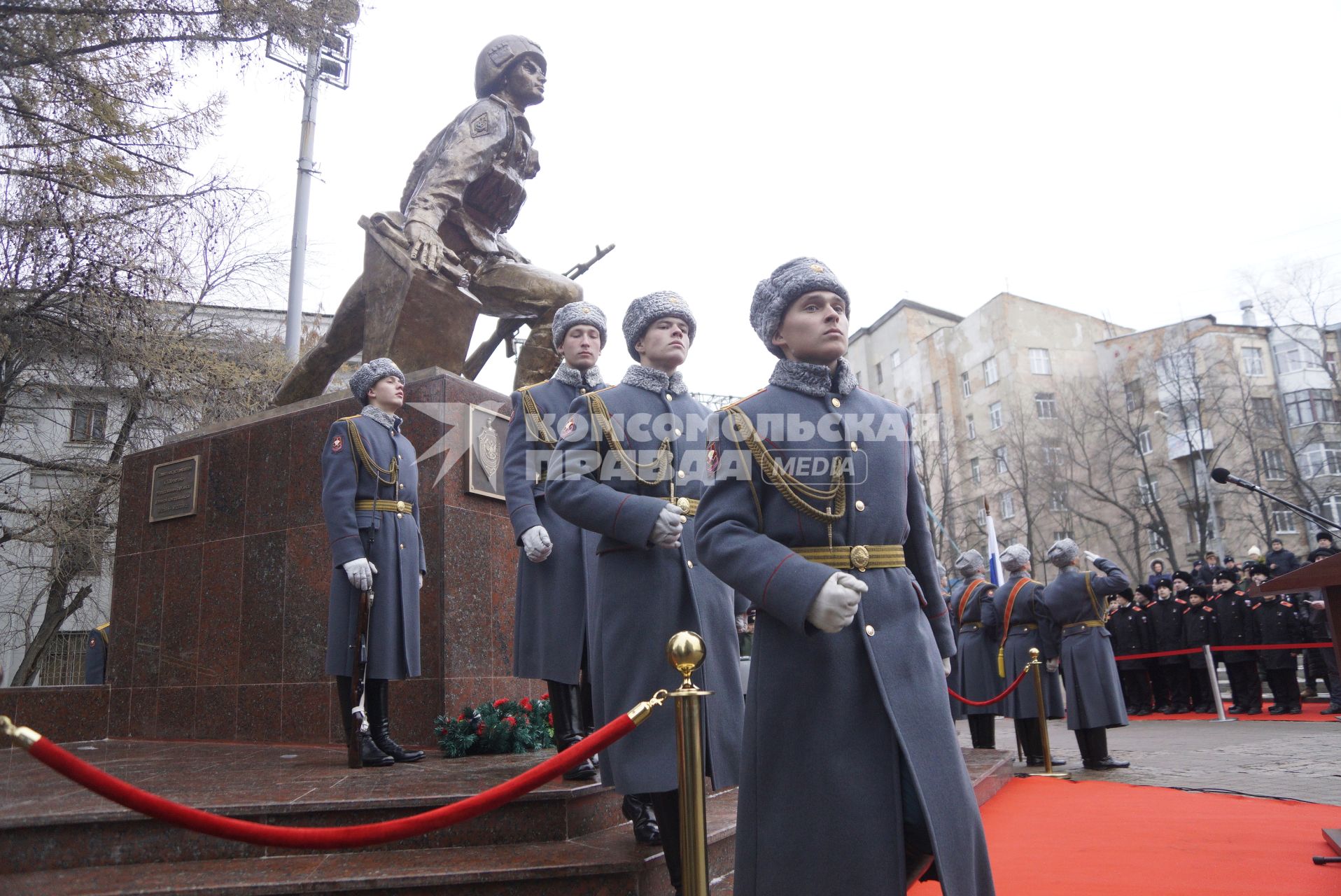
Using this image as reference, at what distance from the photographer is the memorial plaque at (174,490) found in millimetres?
7336

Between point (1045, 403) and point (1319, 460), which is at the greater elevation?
point (1045, 403)

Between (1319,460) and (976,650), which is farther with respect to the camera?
(1319,460)

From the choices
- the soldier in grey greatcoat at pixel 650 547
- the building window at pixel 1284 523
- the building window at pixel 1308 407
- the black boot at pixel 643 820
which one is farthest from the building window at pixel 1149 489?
the black boot at pixel 643 820

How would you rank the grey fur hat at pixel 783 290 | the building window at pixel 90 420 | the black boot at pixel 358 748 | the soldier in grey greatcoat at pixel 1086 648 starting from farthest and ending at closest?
the building window at pixel 90 420, the soldier in grey greatcoat at pixel 1086 648, the black boot at pixel 358 748, the grey fur hat at pixel 783 290

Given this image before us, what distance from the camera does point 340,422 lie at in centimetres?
520

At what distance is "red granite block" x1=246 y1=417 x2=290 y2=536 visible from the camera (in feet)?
22.0

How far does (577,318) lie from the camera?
15.7 feet

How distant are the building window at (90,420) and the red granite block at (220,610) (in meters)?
9.30

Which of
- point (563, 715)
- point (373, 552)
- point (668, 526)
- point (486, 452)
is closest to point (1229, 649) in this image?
point (486, 452)

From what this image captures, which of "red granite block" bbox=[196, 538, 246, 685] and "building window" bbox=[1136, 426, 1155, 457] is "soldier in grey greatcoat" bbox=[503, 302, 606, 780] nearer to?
"red granite block" bbox=[196, 538, 246, 685]

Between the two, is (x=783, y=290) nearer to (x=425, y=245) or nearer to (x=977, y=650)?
(x=425, y=245)

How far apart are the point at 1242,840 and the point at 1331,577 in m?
1.75

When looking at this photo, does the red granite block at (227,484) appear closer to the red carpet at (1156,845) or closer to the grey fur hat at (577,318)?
the grey fur hat at (577,318)

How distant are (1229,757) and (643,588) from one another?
7893 millimetres
